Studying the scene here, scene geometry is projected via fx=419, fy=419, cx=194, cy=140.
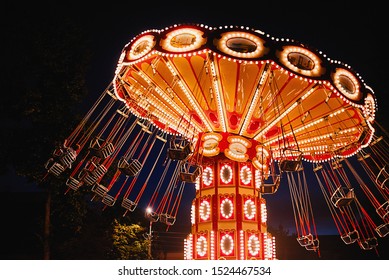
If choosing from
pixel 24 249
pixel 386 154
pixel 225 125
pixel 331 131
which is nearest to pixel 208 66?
pixel 225 125

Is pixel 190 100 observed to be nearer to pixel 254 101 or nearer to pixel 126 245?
pixel 254 101

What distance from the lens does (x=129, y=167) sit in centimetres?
1151

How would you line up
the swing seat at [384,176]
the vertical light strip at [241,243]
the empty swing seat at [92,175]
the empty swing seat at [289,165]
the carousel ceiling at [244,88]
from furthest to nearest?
the vertical light strip at [241,243]
the swing seat at [384,176]
the empty swing seat at [92,175]
the carousel ceiling at [244,88]
the empty swing seat at [289,165]

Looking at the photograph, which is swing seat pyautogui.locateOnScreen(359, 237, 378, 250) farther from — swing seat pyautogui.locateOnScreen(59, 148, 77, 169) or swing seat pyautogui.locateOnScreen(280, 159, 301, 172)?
swing seat pyautogui.locateOnScreen(59, 148, 77, 169)

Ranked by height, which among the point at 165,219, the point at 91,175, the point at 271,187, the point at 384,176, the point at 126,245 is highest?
the point at 384,176

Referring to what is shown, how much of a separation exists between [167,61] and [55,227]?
992cm

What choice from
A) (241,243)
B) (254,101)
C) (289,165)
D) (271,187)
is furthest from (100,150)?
(241,243)

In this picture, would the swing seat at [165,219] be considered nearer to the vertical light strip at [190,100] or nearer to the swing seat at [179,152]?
the vertical light strip at [190,100]

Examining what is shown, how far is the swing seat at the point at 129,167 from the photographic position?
37.6ft

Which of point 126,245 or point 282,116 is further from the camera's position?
point 126,245

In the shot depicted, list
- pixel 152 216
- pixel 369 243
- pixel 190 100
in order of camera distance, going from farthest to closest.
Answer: pixel 369 243, pixel 152 216, pixel 190 100

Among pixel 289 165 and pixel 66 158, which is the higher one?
pixel 66 158

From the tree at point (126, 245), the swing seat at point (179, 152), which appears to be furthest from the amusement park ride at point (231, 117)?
the tree at point (126, 245)
